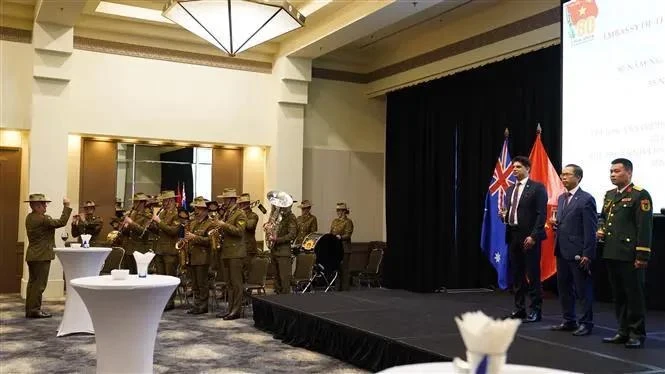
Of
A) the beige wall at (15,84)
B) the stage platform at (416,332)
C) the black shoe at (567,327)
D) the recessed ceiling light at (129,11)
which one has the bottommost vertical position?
the stage platform at (416,332)

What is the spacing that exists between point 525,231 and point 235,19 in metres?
3.62

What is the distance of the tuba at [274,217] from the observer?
8.61 m

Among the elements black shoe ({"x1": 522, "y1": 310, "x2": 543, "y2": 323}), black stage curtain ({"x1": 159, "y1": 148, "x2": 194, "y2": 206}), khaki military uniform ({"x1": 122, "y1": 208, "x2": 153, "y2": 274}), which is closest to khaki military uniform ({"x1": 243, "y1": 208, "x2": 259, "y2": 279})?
khaki military uniform ({"x1": 122, "y1": 208, "x2": 153, "y2": 274})

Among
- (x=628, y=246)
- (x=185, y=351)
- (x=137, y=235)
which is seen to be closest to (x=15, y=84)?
(x=137, y=235)

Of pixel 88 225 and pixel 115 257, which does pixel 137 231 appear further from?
pixel 88 225

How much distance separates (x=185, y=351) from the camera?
597cm

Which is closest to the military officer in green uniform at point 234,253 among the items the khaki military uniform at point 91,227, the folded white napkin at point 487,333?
the khaki military uniform at point 91,227

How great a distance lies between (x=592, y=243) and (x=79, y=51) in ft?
26.9

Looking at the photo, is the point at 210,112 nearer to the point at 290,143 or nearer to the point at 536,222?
the point at 290,143

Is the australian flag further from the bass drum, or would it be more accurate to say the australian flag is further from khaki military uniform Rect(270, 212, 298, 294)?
khaki military uniform Rect(270, 212, 298, 294)

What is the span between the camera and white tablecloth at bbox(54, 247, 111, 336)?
634cm

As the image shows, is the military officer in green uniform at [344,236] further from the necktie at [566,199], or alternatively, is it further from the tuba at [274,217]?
the necktie at [566,199]

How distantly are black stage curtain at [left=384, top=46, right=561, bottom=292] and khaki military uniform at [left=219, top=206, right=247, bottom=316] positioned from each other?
4.12 metres

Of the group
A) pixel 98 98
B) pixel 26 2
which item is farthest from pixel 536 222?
pixel 26 2
